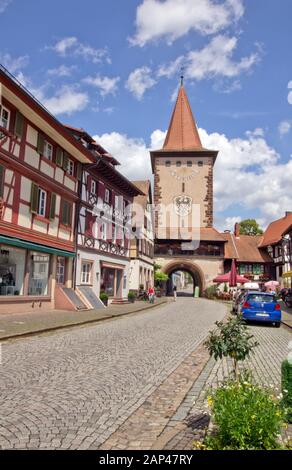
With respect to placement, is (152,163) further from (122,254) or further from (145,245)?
(122,254)

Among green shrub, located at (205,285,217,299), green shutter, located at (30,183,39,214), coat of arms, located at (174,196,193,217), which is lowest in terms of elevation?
green shrub, located at (205,285,217,299)

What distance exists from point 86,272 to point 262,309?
462 inches

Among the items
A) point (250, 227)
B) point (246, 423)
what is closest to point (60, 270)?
point (246, 423)

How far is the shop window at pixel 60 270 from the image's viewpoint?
21.5 metres

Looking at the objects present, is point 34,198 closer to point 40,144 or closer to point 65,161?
point 40,144

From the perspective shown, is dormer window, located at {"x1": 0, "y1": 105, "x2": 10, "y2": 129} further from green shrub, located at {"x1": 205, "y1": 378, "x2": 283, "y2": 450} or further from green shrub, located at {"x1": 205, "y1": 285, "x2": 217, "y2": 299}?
green shrub, located at {"x1": 205, "y1": 285, "x2": 217, "y2": 299}

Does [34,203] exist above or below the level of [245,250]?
below

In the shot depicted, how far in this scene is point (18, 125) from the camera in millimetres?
16938

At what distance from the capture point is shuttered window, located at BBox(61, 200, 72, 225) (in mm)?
21688

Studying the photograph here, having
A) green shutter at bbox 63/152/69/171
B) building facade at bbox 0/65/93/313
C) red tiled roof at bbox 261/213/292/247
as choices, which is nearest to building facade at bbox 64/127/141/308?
building facade at bbox 0/65/93/313

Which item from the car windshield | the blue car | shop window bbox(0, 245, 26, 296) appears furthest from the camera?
the car windshield

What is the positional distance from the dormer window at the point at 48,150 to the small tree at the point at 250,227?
51.5 m

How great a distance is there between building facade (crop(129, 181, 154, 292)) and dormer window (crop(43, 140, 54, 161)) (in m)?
15.6

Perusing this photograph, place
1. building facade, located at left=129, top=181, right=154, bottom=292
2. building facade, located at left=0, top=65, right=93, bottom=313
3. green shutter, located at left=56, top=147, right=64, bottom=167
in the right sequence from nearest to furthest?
building facade, located at left=0, top=65, right=93, bottom=313
green shutter, located at left=56, top=147, right=64, bottom=167
building facade, located at left=129, top=181, right=154, bottom=292
